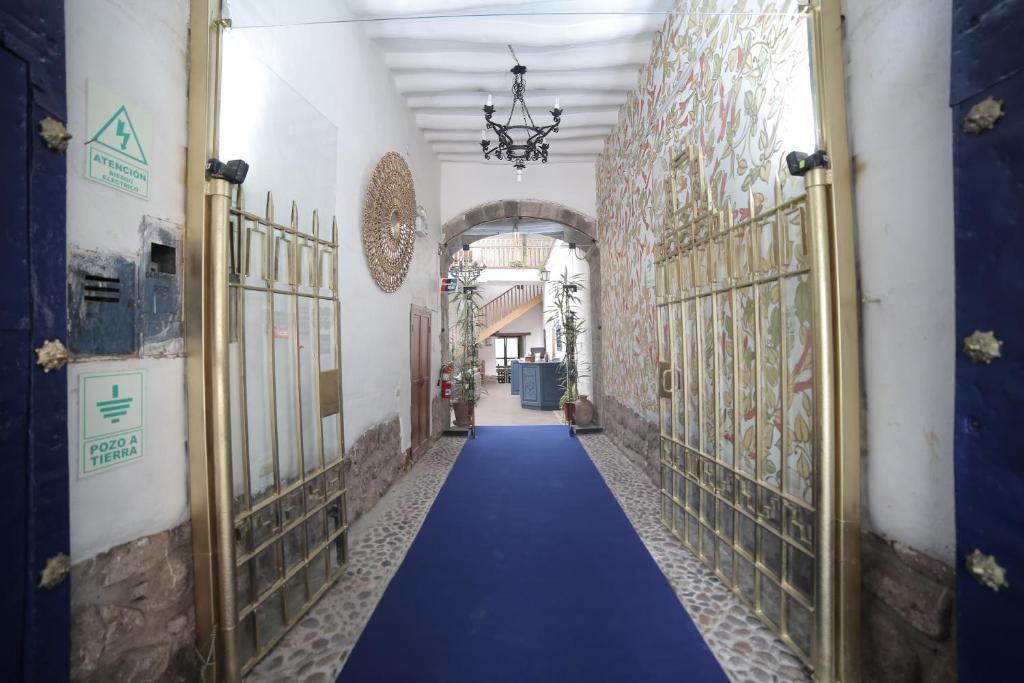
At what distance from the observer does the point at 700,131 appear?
2.65m

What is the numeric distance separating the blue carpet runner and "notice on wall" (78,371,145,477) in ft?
3.50

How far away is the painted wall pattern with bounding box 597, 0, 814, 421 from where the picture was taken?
1841 mm

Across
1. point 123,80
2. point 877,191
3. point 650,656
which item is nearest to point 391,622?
point 650,656

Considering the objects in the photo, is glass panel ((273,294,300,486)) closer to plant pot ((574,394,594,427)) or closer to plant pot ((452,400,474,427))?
plant pot ((452,400,474,427))

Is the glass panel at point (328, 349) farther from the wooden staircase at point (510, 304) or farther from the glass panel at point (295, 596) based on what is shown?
the wooden staircase at point (510, 304)

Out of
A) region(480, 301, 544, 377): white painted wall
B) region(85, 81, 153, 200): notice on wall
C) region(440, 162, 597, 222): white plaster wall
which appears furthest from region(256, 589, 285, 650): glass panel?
region(480, 301, 544, 377): white painted wall

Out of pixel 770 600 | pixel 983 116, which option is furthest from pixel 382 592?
pixel 983 116

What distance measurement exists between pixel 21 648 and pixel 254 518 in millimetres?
751

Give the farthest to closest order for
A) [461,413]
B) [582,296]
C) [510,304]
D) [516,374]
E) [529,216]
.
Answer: [510,304]
[516,374]
[582,296]
[461,413]
[529,216]

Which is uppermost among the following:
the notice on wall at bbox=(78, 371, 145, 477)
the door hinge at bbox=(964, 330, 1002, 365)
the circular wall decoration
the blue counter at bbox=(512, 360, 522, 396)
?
the circular wall decoration

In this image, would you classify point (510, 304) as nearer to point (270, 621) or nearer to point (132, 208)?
point (270, 621)

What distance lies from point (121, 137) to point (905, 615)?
8.82 ft

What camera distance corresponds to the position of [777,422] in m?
1.90

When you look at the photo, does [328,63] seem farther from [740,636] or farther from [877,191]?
[740,636]
